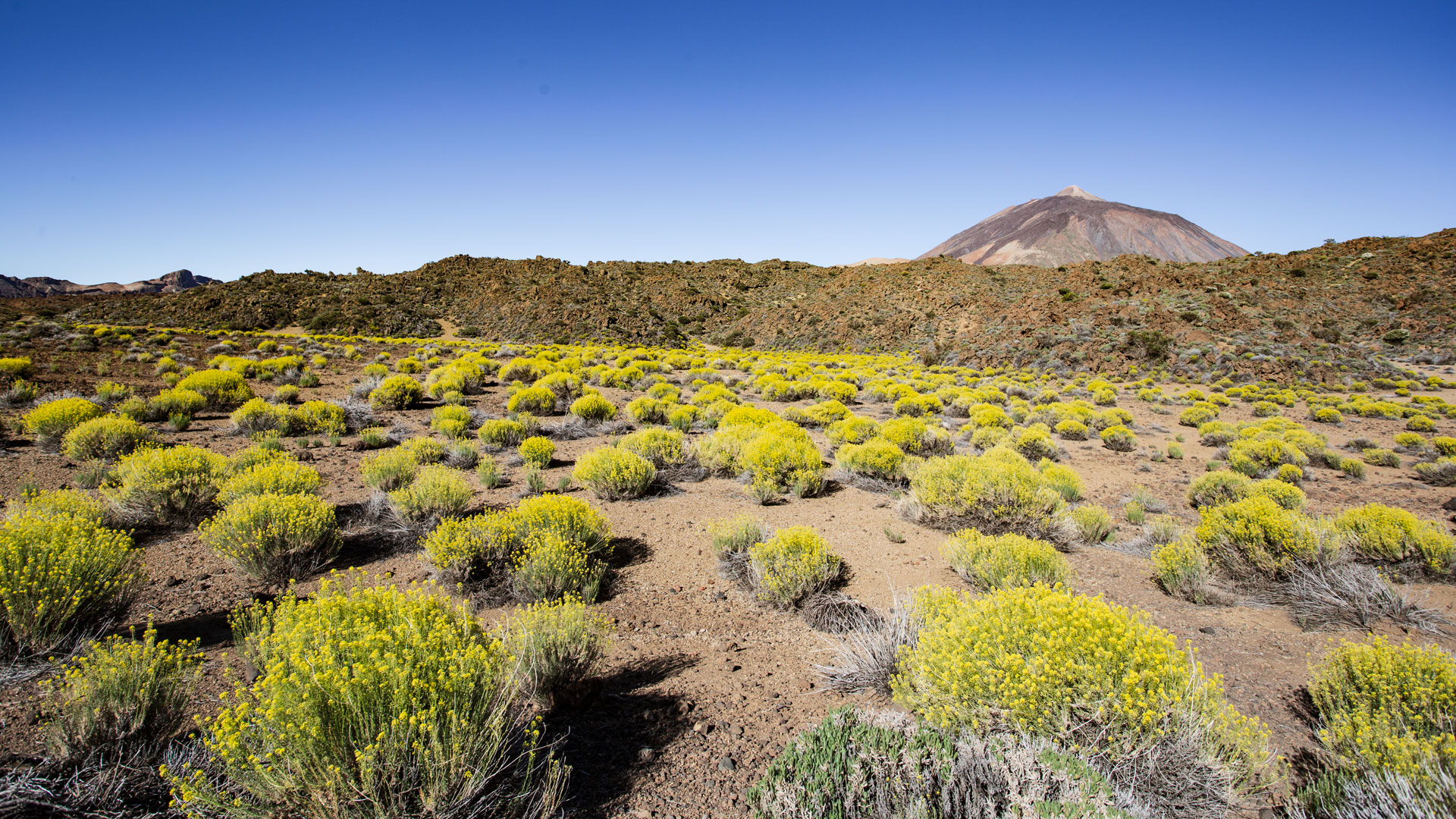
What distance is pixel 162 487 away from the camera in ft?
18.0

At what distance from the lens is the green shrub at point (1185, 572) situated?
487 centimetres

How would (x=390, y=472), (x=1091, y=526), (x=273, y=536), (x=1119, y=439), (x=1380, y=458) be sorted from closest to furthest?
(x=273, y=536), (x=1091, y=526), (x=390, y=472), (x=1380, y=458), (x=1119, y=439)

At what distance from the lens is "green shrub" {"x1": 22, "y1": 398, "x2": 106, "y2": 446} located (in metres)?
7.57

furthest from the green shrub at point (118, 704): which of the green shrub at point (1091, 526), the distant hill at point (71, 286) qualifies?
the distant hill at point (71, 286)

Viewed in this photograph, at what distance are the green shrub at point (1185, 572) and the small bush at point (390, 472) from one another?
841cm

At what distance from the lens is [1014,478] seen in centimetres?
645

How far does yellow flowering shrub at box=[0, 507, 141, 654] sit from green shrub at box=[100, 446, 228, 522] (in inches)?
70.5

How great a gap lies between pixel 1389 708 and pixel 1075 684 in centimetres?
167

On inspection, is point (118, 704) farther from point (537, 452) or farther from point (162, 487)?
point (537, 452)

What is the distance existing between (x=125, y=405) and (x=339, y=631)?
11.5 meters

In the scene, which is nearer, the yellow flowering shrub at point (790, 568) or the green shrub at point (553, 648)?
the green shrub at point (553, 648)

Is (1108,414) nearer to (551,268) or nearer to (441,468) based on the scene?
(441,468)

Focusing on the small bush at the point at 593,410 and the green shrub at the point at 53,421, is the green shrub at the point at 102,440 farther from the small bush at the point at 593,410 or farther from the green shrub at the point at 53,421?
the small bush at the point at 593,410

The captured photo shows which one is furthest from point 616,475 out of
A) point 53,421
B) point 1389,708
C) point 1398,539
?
point 1398,539
